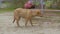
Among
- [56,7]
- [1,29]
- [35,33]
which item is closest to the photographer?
[35,33]

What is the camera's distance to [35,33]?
521 cm

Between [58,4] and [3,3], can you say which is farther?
[3,3]

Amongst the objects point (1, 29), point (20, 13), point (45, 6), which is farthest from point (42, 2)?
point (1, 29)

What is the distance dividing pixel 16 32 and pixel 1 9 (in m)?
5.35

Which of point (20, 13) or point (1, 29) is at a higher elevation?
point (20, 13)

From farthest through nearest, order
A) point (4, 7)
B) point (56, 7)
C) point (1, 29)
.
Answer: point (4, 7) → point (56, 7) → point (1, 29)

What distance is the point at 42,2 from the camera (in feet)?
28.2

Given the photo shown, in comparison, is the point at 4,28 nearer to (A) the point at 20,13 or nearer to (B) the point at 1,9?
(A) the point at 20,13

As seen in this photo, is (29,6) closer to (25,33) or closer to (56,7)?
(56,7)

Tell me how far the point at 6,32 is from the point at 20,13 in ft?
3.21

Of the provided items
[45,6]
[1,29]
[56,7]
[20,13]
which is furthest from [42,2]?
[1,29]

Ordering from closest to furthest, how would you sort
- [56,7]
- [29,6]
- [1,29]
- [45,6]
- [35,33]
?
[35,33] < [1,29] < [29,6] < [45,6] < [56,7]

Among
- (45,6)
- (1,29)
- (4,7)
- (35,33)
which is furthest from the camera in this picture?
(4,7)

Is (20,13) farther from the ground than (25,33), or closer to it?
farther from the ground
